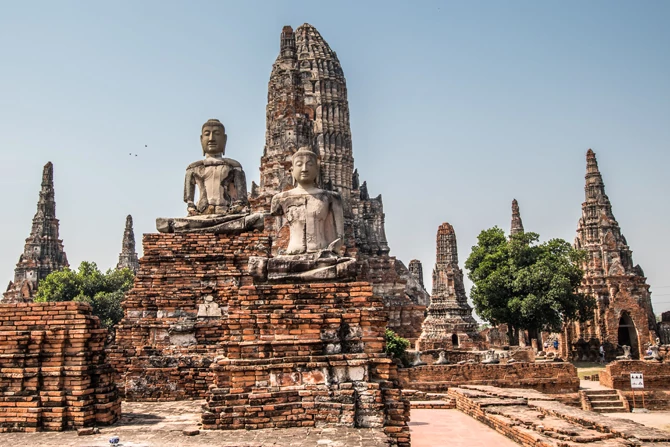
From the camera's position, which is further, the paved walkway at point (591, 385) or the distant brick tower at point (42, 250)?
the distant brick tower at point (42, 250)

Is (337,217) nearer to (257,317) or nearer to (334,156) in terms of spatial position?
(257,317)

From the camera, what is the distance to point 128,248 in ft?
194

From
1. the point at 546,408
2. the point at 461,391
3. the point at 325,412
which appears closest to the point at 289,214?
the point at 325,412

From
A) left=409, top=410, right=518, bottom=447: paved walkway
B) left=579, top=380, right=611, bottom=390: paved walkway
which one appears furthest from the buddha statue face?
left=579, top=380, right=611, bottom=390: paved walkway

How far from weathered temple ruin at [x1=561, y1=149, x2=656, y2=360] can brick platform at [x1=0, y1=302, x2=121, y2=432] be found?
3140 cm

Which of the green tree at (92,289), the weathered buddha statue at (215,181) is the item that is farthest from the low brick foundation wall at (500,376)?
the green tree at (92,289)

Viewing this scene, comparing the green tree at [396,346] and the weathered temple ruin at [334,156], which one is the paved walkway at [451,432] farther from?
the weathered temple ruin at [334,156]

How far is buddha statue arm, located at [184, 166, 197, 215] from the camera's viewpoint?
10.2 meters

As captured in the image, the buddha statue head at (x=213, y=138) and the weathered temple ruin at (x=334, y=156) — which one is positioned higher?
the weathered temple ruin at (x=334, y=156)

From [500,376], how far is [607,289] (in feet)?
59.3

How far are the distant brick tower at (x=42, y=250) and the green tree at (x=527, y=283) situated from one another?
104 feet

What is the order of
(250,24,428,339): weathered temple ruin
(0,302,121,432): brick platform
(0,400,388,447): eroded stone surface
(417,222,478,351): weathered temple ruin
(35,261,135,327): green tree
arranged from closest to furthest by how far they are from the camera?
(0,400,388,447): eroded stone surface → (0,302,121,432): brick platform → (417,222,478,351): weathered temple ruin → (250,24,428,339): weathered temple ruin → (35,261,135,327): green tree

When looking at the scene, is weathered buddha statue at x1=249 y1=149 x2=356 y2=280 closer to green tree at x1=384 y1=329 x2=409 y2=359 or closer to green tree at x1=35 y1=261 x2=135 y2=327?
green tree at x1=384 y1=329 x2=409 y2=359

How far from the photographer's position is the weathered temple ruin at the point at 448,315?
33906mm
